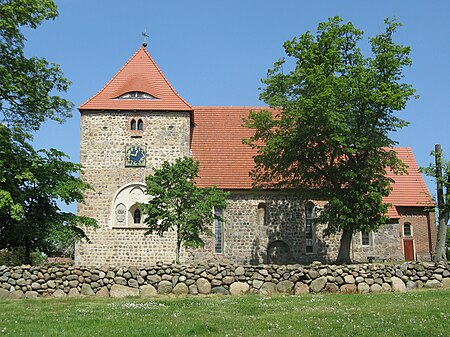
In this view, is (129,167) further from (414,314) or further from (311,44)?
(414,314)

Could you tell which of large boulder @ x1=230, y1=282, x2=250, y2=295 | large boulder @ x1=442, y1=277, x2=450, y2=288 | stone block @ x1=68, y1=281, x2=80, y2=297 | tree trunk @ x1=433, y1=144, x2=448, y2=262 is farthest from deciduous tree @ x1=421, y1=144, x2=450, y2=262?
stone block @ x1=68, y1=281, x2=80, y2=297

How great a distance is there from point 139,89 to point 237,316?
18.6m

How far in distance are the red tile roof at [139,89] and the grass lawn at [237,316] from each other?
46.2 ft

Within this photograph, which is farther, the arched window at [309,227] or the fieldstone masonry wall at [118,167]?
the arched window at [309,227]

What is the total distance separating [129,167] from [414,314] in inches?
736

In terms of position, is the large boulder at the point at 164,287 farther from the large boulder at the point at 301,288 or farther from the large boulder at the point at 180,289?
the large boulder at the point at 301,288

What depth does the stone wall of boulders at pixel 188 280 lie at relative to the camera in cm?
1647

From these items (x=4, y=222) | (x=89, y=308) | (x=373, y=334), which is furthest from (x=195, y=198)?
(x=373, y=334)

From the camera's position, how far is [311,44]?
23.2 meters

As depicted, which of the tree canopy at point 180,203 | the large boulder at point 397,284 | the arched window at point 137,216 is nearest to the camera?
the large boulder at point 397,284

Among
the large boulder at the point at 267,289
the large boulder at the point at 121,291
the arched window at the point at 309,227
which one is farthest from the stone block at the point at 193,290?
the arched window at the point at 309,227

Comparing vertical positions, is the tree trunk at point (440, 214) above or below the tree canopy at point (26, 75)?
below

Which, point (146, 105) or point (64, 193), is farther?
point (146, 105)

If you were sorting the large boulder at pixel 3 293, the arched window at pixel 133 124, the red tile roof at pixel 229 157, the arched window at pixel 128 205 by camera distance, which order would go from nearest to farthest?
1. the large boulder at pixel 3 293
2. the arched window at pixel 128 205
3. the arched window at pixel 133 124
4. the red tile roof at pixel 229 157
